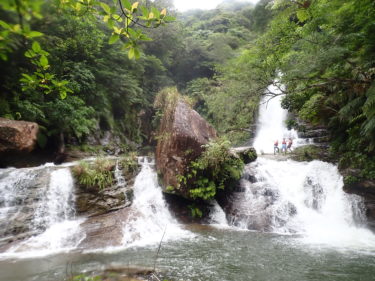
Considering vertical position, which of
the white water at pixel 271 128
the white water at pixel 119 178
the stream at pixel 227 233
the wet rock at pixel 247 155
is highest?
the white water at pixel 271 128

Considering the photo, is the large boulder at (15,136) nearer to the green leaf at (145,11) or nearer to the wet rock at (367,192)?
the green leaf at (145,11)

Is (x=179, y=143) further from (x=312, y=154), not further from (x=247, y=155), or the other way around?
(x=312, y=154)

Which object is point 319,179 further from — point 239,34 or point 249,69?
point 239,34

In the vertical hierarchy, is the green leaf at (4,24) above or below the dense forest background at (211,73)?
below

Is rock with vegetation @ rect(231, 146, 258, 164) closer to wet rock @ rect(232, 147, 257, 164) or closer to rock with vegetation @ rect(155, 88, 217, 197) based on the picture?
wet rock @ rect(232, 147, 257, 164)

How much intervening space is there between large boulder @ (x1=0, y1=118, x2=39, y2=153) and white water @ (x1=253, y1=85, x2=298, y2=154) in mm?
13411

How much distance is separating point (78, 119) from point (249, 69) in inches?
310

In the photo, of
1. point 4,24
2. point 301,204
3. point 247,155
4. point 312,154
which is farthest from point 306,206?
point 4,24

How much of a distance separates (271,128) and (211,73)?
9163mm

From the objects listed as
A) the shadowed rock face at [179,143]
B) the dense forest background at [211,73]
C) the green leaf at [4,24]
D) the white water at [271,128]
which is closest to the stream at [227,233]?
the shadowed rock face at [179,143]

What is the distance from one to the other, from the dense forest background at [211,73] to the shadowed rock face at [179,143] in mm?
1380

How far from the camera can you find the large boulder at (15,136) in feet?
27.6

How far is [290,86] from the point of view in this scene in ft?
24.0

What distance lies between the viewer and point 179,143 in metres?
8.98
